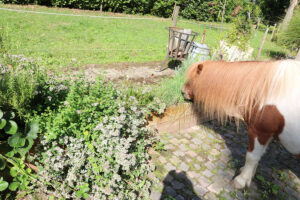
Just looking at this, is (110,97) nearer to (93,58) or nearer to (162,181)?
(162,181)

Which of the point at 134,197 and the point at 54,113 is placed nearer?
the point at 134,197

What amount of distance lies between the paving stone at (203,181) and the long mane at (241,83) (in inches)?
35.8

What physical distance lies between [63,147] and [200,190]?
68.2 inches

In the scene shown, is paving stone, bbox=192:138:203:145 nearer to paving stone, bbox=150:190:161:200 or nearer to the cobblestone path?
the cobblestone path

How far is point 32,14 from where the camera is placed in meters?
10.1

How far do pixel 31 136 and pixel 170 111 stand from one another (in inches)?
80.7

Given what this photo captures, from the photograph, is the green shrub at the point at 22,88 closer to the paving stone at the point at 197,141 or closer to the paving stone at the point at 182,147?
the paving stone at the point at 182,147

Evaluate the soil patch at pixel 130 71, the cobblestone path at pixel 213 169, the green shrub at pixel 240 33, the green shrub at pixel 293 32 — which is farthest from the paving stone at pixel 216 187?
the green shrub at pixel 293 32

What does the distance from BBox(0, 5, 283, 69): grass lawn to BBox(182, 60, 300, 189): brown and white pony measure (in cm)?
297

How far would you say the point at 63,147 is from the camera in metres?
2.31

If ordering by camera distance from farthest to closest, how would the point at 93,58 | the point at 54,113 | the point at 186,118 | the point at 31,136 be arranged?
1. the point at 93,58
2. the point at 186,118
3. the point at 54,113
4. the point at 31,136

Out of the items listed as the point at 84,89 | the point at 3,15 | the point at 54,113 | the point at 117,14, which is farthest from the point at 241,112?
the point at 117,14

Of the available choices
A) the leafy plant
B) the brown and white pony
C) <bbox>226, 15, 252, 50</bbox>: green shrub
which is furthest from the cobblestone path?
<bbox>226, 15, 252, 50</bbox>: green shrub

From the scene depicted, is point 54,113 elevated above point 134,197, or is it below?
above
